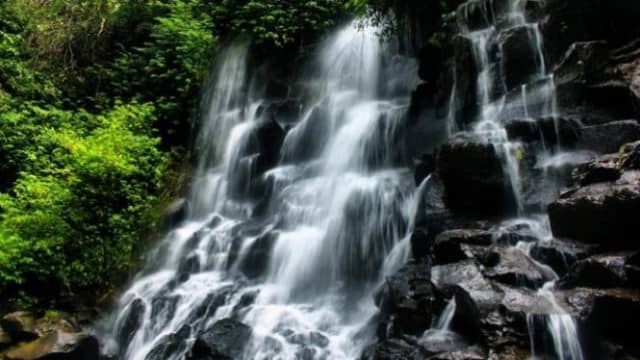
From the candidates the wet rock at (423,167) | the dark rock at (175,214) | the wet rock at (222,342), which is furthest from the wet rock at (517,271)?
the dark rock at (175,214)

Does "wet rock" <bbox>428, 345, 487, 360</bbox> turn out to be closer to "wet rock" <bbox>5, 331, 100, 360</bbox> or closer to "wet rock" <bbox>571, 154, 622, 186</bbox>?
"wet rock" <bbox>571, 154, 622, 186</bbox>

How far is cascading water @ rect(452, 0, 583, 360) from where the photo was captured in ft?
23.0

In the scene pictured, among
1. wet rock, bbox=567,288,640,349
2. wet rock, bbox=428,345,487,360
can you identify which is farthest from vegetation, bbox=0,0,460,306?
wet rock, bbox=567,288,640,349

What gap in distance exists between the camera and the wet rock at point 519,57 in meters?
8.45

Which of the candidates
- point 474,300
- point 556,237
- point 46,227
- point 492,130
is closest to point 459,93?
point 492,130

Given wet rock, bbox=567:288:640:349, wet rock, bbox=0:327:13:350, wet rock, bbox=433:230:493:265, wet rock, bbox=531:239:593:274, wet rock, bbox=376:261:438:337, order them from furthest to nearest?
wet rock, bbox=0:327:13:350
wet rock, bbox=433:230:493:265
wet rock, bbox=376:261:438:337
wet rock, bbox=531:239:593:274
wet rock, bbox=567:288:640:349

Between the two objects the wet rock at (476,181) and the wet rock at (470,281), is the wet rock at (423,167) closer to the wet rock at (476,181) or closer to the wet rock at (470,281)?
the wet rock at (476,181)

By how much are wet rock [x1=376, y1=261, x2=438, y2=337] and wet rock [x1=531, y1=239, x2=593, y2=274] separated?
1.20m

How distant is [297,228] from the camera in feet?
29.6

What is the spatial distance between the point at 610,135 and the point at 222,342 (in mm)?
5490

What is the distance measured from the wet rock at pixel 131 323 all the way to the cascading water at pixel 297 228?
0.8 inches

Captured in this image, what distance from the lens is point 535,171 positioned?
6996 mm

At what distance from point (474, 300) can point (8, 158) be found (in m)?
9.68

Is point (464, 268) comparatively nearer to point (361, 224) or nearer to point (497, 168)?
point (497, 168)
